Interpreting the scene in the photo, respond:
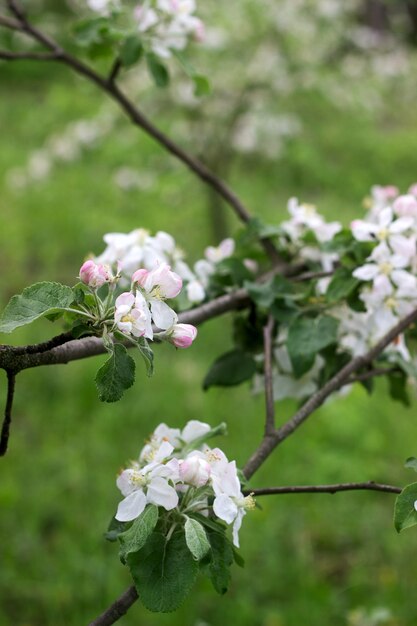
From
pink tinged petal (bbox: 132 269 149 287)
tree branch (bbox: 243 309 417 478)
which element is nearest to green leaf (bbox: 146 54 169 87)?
tree branch (bbox: 243 309 417 478)

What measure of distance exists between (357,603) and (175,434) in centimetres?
164

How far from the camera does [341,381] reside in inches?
42.3

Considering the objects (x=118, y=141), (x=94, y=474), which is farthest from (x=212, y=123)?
(x=94, y=474)

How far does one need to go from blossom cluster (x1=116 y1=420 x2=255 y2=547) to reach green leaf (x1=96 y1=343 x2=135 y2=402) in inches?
4.1

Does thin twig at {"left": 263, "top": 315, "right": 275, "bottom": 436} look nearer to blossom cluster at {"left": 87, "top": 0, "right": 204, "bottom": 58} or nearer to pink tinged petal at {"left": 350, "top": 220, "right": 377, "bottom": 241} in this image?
pink tinged petal at {"left": 350, "top": 220, "right": 377, "bottom": 241}

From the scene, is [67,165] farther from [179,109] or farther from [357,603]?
[357,603]

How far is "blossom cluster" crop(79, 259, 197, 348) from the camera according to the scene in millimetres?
731

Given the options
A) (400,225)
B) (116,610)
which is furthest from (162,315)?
(400,225)

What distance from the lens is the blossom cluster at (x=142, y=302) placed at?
2.40 feet

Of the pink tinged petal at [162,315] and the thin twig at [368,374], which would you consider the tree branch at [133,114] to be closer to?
the thin twig at [368,374]

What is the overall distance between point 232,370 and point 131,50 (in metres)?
0.58

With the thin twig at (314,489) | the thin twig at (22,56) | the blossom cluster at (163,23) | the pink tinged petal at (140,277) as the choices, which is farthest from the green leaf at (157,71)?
the thin twig at (314,489)

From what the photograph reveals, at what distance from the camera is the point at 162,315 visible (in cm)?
80

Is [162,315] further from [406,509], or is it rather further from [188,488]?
[406,509]
